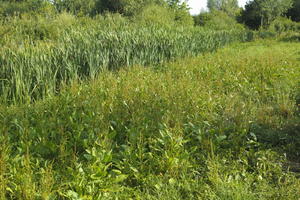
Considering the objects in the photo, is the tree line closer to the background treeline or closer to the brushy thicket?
the background treeline

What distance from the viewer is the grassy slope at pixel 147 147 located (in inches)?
85.4

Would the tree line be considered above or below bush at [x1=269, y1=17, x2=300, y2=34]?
above

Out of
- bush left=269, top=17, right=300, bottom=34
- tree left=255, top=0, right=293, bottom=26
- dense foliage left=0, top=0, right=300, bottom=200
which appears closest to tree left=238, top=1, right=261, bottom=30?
tree left=255, top=0, right=293, bottom=26

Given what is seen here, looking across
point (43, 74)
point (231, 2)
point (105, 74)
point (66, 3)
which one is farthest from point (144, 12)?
point (231, 2)

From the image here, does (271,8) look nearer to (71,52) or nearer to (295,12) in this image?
(295,12)

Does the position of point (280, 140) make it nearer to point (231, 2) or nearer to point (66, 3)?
point (66, 3)

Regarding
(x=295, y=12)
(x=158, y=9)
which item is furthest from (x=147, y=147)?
(x=295, y=12)

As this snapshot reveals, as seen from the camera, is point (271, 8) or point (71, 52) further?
point (271, 8)

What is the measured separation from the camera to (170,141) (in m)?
2.66

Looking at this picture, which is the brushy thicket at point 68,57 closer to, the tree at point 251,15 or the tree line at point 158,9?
the tree line at point 158,9

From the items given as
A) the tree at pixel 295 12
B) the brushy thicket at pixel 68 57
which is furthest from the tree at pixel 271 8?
the brushy thicket at pixel 68 57

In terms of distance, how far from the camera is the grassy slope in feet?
7.11

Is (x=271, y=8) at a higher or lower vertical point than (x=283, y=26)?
higher

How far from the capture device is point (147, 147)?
2.92 meters
